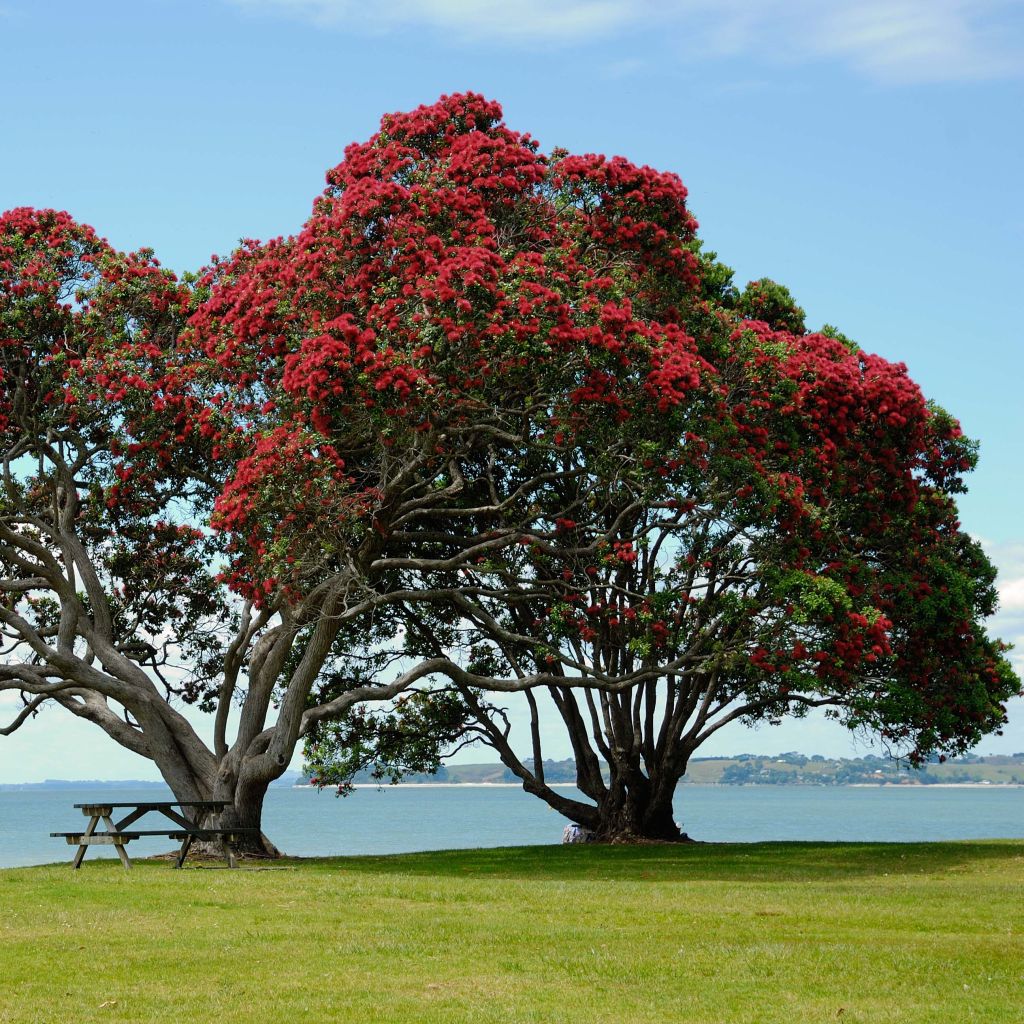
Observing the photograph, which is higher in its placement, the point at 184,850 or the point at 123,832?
the point at 123,832

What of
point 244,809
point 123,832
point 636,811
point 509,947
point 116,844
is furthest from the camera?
point 636,811

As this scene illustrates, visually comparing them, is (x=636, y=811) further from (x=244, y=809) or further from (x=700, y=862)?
(x=244, y=809)

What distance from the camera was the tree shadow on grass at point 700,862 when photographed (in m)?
20.1

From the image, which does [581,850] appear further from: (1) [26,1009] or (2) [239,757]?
(1) [26,1009]

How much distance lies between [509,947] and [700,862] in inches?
423

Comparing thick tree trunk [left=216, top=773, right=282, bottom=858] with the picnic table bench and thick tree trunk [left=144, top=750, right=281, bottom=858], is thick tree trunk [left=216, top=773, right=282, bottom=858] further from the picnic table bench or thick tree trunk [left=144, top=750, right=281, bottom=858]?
the picnic table bench

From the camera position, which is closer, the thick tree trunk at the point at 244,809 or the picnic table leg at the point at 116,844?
the picnic table leg at the point at 116,844

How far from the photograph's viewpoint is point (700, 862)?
22.5 m

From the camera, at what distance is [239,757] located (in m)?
25.4

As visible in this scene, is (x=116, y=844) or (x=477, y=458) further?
(x=477, y=458)

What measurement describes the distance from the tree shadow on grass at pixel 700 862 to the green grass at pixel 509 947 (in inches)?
10.9

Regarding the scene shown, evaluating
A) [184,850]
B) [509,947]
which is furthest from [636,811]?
[509,947]

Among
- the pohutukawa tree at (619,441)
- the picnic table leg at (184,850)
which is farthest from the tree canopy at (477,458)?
the picnic table leg at (184,850)

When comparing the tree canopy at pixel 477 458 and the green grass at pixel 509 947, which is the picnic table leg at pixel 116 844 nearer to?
the green grass at pixel 509 947
